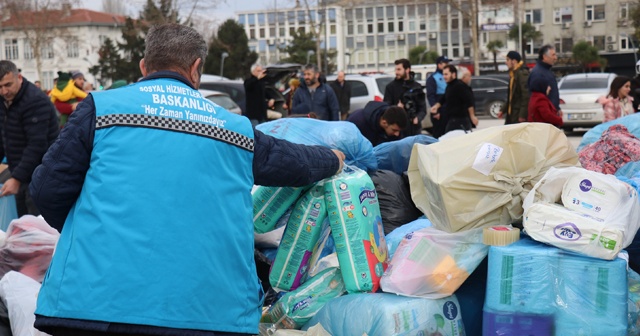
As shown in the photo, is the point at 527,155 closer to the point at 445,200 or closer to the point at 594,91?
the point at 445,200

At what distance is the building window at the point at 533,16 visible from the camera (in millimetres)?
87062

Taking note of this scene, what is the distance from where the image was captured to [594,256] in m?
3.72

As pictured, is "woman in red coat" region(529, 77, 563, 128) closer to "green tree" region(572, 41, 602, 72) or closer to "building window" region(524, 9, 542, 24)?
"green tree" region(572, 41, 602, 72)

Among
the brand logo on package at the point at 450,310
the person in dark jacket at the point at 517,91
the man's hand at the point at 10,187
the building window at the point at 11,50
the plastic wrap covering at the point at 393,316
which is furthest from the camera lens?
the building window at the point at 11,50

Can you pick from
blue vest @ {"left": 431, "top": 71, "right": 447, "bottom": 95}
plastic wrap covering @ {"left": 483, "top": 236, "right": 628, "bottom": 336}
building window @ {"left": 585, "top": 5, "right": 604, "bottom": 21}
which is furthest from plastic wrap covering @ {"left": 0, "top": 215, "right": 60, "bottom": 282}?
building window @ {"left": 585, "top": 5, "right": 604, "bottom": 21}

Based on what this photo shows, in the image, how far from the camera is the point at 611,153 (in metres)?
5.11

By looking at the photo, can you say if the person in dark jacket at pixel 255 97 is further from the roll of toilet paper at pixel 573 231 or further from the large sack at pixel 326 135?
the roll of toilet paper at pixel 573 231

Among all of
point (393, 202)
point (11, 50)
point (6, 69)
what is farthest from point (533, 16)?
point (393, 202)

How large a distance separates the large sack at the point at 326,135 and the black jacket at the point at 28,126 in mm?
2570

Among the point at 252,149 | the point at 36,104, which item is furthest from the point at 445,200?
the point at 36,104

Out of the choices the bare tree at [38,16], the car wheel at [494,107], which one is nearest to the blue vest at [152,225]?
the car wheel at [494,107]

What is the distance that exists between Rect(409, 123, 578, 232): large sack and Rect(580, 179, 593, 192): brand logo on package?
0.35 metres

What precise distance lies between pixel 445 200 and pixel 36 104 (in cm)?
392

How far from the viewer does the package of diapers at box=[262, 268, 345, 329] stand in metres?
4.18
